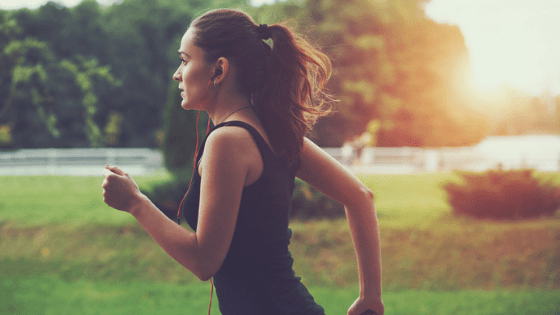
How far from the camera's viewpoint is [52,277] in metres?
7.73

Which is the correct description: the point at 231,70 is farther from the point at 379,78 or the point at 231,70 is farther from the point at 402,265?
the point at 379,78

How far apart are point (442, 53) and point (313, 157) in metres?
30.6

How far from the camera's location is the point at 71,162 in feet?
68.9

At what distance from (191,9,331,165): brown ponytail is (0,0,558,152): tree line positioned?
12154 millimetres

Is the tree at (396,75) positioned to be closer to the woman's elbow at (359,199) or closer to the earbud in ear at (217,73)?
the woman's elbow at (359,199)

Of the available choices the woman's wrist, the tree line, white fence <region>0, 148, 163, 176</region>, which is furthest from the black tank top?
white fence <region>0, 148, 163, 176</region>

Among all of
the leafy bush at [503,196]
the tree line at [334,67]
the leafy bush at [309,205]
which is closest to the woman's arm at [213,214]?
the leafy bush at [309,205]

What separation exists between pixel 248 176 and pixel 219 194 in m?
0.11

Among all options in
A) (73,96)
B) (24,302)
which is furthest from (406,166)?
(24,302)

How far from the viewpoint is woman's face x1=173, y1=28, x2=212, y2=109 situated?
4.66ft

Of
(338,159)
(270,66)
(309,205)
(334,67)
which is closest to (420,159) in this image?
(338,159)

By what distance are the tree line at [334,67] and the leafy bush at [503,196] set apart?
6.57m

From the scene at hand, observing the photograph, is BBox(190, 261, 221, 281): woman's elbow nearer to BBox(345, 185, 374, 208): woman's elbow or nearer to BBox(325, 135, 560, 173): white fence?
BBox(345, 185, 374, 208): woman's elbow

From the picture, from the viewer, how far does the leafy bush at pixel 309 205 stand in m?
9.50
